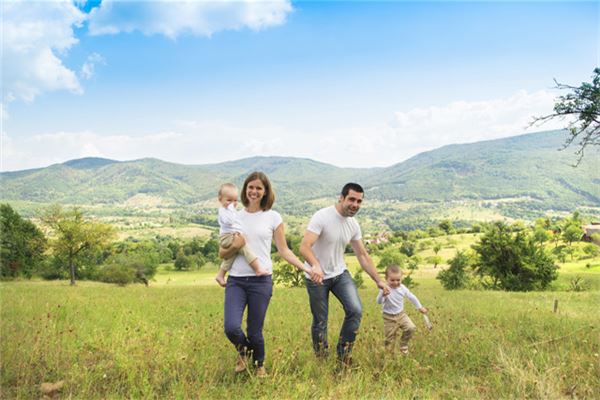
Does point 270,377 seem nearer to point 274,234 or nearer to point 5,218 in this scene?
point 274,234

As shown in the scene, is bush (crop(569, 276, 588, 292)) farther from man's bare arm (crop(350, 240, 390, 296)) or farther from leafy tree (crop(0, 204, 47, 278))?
leafy tree (crop(0, 204, 47, 278))

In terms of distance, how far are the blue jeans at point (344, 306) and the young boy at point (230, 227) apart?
45.0 inches

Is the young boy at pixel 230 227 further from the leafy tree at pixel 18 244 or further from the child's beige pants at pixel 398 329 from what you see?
the leafy tree at pixel 18 244

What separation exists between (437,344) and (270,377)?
133 inches

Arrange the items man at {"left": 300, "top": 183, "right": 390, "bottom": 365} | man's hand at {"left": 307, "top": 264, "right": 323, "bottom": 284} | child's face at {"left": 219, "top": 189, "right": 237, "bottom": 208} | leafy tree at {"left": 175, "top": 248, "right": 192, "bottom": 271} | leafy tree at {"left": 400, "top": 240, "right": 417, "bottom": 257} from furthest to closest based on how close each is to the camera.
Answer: leafy tree at {"left": 400, "top": 240, "right": 417, "bottom": 257}
leafy tree at {"left": 175, "top": 248, "right": 192, "bottom": 271}
man at {"left": 300, "top": 183, "right": 390, "bottom": 365}
man's hand at {"left": 307, "top": 264, "right": 323, "bottom": 284}
child's face at {"left": 219, "top": 189, "right": 237, "bottom": 208}

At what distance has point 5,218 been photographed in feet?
154

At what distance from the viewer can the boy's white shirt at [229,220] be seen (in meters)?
5.63

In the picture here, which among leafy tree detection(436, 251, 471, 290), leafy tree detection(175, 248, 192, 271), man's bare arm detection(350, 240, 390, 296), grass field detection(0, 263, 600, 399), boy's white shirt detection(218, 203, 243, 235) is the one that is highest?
boy's white shirt detection(218, 203, 243, 235)

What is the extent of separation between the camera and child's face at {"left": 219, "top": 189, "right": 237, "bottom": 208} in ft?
18.9

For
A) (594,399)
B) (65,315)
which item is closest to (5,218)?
(65,315)

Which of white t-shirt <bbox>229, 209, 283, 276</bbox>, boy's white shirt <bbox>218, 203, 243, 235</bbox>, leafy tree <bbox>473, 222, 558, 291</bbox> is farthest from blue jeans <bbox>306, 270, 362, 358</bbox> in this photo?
leafy tree <bbox>473, 222, 558, 291</bbox>

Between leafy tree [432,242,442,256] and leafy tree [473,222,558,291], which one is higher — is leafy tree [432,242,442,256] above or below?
below

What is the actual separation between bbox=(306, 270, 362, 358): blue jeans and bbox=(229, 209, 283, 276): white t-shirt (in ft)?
3.53

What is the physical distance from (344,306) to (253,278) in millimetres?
1636
